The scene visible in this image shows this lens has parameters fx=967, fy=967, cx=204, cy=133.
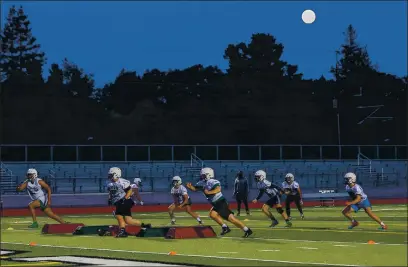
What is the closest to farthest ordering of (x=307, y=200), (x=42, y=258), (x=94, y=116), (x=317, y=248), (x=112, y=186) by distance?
(x=42, y=258), (x=317, y=248), (x=112, y=186), (x=307, y=200), (x=94, y=116)

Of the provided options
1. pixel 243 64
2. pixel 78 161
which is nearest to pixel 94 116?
pixel 78 161

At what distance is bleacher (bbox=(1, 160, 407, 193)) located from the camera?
55.0 meters

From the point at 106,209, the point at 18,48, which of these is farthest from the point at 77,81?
the point at 106,209

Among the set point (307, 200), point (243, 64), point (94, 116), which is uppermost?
point (243, 64)

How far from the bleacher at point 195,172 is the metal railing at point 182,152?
269 centimetres

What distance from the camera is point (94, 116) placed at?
7650 cm

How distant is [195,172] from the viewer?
196 feet

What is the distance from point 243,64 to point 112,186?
76918 mm

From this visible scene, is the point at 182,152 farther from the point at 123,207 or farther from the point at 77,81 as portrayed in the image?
the point at 123,207

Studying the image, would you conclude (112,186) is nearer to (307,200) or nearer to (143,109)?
(307,200)

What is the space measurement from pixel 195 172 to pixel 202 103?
2345cm

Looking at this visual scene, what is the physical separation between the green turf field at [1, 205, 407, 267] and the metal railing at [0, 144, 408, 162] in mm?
38487

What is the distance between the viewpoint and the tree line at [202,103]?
247 ft

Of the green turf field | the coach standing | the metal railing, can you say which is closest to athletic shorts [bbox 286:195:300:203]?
the green turf field
